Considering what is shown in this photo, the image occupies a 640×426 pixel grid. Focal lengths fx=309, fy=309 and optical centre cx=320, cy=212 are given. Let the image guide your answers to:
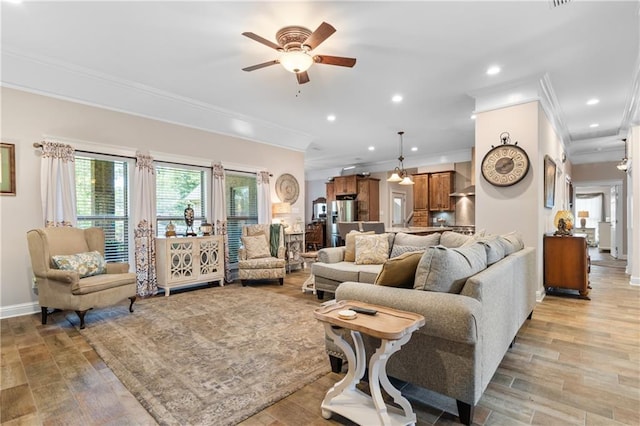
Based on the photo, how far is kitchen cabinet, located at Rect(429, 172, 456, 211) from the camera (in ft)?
27.9

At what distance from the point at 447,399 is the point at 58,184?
4828 millimetres

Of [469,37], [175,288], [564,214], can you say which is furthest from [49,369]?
[564,214]

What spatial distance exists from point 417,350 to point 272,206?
16.8ft

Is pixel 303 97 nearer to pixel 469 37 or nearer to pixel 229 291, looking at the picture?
pixel 469 37

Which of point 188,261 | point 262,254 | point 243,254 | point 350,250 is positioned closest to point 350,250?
→ point 350,250

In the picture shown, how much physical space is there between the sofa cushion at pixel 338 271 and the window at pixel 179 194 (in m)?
2.60

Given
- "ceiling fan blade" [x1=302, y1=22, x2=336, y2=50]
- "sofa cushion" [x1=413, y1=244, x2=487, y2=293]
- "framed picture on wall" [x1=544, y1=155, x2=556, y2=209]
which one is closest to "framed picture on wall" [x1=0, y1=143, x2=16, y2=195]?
"ceiling fan blade" [x1=302, y1=22, x2=336, y2=50]

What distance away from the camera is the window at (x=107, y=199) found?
170 inches

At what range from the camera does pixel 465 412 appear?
170 centimetres

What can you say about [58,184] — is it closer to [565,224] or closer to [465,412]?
[465,412]

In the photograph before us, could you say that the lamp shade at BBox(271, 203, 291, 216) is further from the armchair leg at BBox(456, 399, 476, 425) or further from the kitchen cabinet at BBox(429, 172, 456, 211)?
the armchair leg at BBox(456, 399, 476, 425)

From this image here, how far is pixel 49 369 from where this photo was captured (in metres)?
2.38

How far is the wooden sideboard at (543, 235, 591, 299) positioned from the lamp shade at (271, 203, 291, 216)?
14.8ft

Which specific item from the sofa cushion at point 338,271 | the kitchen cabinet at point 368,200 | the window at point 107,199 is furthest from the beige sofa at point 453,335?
the kitchen cabinet at point 368,200
